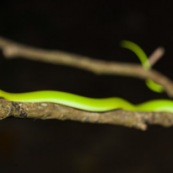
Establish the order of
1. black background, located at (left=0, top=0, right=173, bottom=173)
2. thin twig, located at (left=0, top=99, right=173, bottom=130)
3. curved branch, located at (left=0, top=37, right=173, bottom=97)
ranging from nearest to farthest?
curved branch, located at (left=0, top=37, right=173, bottom=97)
thin twig, located at (left=0, top=99, right=173, bottom=130)
black background, located at (left=0, top=0, right=173, bottom=173)

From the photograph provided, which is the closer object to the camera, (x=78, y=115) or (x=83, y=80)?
(x=78, y=115)

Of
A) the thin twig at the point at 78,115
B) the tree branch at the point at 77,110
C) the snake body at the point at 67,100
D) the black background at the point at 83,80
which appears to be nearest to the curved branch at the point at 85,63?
the tree branch at the point at 77,110

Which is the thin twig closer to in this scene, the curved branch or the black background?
the curved branch

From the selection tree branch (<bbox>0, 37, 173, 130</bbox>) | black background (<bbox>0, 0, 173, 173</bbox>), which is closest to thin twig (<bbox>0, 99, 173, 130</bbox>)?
tree branch (<bbox>0, 37, 173, 130</bbox>)

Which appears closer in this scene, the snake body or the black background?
the snake body

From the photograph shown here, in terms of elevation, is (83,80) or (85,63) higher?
(85,63)

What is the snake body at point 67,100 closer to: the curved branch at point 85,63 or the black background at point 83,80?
the curved branch at point 85,63

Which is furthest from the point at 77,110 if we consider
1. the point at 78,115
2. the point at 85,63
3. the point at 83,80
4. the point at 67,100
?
the point at 83,80

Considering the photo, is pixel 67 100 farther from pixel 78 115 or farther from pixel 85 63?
pixel 85 63
